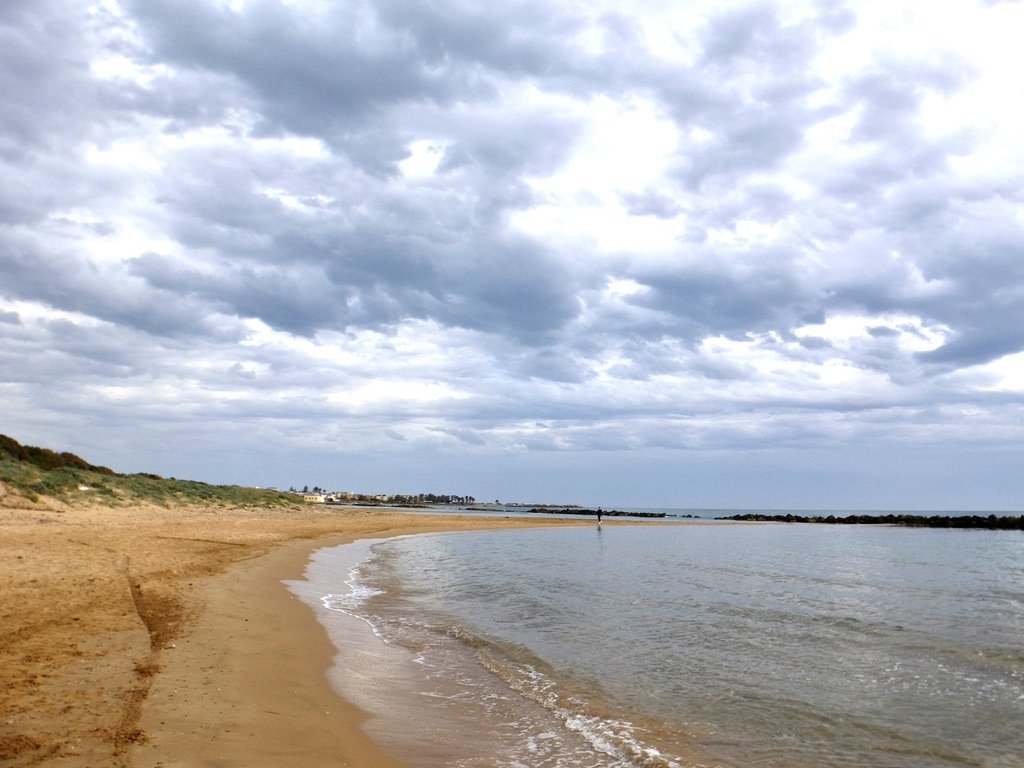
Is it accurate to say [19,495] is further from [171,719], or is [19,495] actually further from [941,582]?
[941,582]

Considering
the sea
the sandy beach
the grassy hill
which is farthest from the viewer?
the grassy hill

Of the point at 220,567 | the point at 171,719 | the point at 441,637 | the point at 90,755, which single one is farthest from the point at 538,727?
the point at 220,567

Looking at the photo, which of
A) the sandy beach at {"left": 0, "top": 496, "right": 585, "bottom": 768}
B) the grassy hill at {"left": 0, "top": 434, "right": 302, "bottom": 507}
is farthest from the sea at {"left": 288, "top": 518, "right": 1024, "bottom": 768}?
the grassy hill at {"left": 0, "top": 434, "right": 302, "bottom": 507}

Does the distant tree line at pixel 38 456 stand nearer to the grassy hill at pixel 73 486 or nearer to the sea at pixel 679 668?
the grassy hill at pixel 73 486

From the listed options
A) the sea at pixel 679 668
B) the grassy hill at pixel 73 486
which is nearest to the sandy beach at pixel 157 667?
the sea at pixel 679 668

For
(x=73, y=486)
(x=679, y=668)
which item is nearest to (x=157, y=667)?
(x=679, y=668)

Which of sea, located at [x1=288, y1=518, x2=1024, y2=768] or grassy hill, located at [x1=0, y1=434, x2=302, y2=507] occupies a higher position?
grassy hill, located at [x1=0, y1=434, x2=302, y2=507]

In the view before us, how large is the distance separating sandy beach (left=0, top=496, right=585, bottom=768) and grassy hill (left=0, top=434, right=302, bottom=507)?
1686 cm

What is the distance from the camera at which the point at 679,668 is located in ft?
40.8

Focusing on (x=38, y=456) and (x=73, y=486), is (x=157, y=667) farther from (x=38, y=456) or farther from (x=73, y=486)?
(x=38, y=456)

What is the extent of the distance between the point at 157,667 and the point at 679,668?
8.69 meters

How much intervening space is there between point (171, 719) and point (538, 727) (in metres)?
4.51

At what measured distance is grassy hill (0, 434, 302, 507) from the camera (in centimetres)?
3494

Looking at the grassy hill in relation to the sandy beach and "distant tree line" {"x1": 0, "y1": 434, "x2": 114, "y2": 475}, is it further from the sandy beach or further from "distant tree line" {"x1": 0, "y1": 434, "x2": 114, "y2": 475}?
the sandy beach
